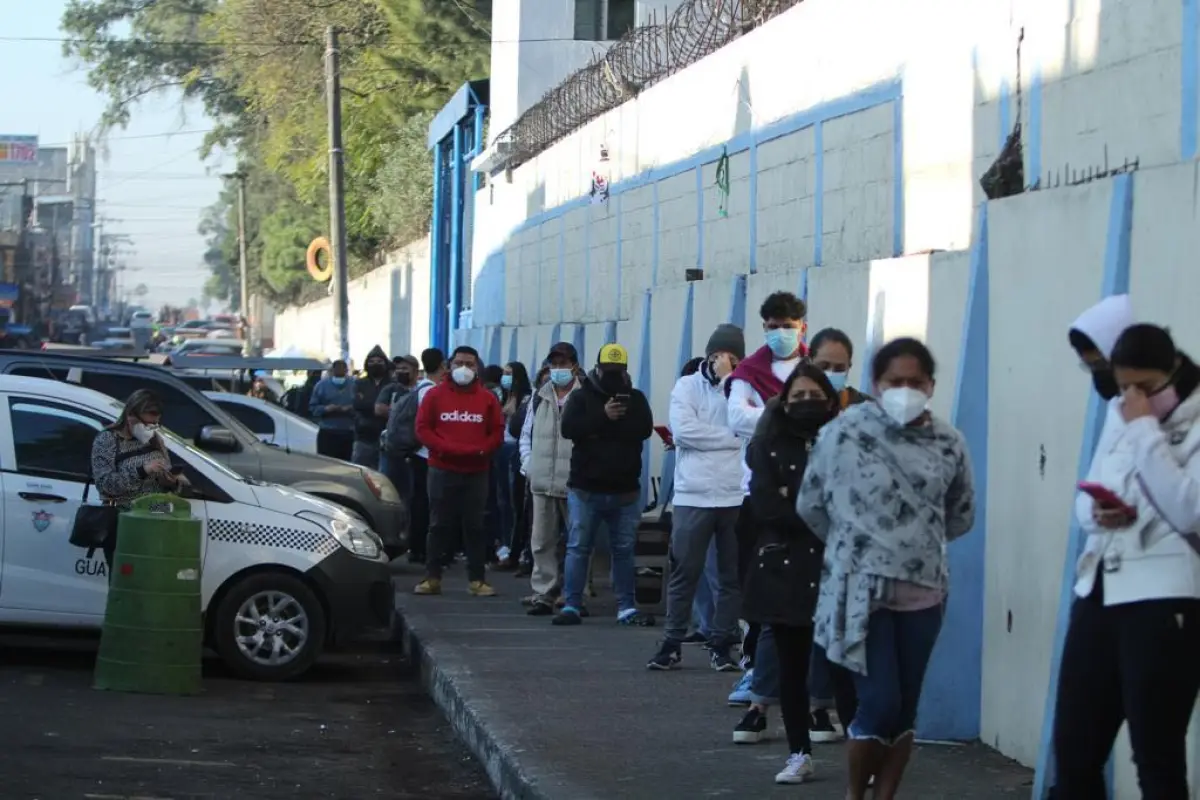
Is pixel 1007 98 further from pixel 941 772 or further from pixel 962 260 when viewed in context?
pixel 941 772

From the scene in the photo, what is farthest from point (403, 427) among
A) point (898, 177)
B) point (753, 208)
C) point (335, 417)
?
point (898, 177)

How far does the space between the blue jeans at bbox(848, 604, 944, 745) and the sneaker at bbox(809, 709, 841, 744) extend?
7.30ft

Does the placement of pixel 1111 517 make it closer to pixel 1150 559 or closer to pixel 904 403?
pixel 1150 559

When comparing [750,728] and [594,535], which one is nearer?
[750,728]

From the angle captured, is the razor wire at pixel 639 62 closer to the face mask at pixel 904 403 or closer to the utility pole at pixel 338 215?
the face mask at pixel 904 403

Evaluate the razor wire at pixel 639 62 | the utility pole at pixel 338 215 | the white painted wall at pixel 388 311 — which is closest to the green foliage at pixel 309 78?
the white painted wall at pixel 388 311

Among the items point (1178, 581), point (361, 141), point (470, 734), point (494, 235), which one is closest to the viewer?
point (1178, 581)

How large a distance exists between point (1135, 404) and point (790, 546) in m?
2.50

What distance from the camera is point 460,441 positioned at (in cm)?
1497

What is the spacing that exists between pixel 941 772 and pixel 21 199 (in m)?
137

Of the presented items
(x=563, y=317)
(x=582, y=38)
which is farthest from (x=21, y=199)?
(x=563, y=317)

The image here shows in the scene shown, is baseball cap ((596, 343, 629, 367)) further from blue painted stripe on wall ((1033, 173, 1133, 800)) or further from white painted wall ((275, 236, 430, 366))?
white painted wall ((275, 236, 430, 366))

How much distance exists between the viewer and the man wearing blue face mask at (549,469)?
46.8 ft

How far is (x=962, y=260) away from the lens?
886cm
